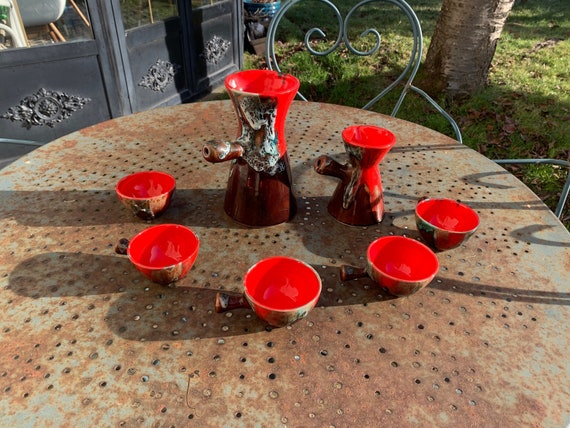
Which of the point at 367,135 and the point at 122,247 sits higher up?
the point at 367,135

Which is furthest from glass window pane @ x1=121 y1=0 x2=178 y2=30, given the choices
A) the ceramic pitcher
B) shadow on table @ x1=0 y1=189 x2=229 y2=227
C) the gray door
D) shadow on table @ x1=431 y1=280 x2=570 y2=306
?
shadow on table @ x1=431 y1=280 x2=570 y2=306

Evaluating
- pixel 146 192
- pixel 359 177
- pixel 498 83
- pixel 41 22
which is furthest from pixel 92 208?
pixel 498 83

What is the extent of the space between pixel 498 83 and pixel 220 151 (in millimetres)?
3427

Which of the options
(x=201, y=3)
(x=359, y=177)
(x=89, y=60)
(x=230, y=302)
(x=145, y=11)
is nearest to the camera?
(x=230, y=302)

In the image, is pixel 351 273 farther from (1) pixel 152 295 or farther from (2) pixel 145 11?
(2) pixel 145 11

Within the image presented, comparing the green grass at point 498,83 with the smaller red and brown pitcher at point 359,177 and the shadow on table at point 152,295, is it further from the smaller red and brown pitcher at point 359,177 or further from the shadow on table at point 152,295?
the shadow on table at point 152,295

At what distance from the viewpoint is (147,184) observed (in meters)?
1.07

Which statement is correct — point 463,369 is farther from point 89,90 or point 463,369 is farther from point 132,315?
point 89,90

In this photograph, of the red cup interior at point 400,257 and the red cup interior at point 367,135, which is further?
the red cup interior at point 367,135

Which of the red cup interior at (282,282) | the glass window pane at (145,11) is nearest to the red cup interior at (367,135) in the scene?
the red cup interior at (282,282)

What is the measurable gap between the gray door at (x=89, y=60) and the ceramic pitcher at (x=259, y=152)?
2019 millimetres

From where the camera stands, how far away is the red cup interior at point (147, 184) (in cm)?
105

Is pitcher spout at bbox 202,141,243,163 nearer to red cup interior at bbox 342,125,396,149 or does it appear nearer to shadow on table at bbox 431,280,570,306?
red cup interior at bbox 342,125,396,149

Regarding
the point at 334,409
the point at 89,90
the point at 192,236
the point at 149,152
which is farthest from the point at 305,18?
the point at 334,409
